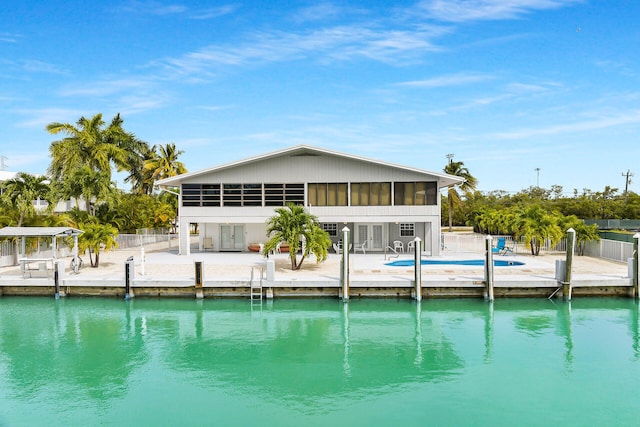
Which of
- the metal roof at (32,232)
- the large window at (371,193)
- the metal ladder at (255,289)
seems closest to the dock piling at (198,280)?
the metal ladder at (255,289)

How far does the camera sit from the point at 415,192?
101ft

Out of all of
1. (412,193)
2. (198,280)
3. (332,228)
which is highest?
(412,193)

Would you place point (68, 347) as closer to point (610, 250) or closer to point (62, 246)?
point (62, 246)

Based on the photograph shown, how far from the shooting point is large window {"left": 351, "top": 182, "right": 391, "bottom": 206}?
3072 centimetres

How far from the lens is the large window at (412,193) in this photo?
3064cm

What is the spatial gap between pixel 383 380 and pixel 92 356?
8.30 meters

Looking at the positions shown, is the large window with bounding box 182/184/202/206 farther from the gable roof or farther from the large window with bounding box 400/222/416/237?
the large window with bounding box 400/222/416/237

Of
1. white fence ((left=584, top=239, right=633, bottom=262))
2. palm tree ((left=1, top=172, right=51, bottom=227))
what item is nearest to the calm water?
white fence ((left=584, top=239, right=633, bottom=262))

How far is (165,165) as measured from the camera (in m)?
54.3

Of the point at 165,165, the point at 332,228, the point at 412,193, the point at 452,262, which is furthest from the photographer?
the point at 165,165

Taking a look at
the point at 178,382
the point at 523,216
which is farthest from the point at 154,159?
the point at 178,382

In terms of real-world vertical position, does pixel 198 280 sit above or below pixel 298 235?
below

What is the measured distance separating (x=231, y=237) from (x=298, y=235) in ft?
37.6

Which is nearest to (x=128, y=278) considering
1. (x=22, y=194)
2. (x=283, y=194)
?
(x=283, y=194)
